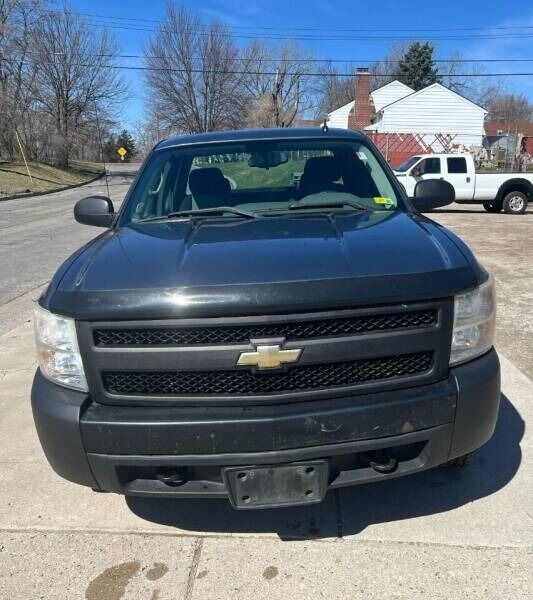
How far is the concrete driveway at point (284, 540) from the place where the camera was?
215 cm

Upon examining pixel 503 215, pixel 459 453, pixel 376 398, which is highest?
pixel 376 398

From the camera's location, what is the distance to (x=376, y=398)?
2051 millimetres

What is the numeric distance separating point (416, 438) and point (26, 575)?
68.3 inches

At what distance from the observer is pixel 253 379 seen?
201 cm

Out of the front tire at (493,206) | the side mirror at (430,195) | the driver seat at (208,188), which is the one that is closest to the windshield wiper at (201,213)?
the driver seat at (208,188)

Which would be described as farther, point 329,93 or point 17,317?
point 329,93

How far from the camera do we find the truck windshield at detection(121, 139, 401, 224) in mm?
3205

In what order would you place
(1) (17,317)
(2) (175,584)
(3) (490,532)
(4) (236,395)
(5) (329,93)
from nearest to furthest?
(4) (236,395)
(2) (175,584)
(3) (490,532)
(1) (17,317)
(5) (329,93)

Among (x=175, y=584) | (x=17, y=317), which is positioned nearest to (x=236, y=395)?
(x=175, y=584)

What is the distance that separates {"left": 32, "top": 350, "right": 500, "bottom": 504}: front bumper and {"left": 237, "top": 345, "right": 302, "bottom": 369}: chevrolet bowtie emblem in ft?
0.63

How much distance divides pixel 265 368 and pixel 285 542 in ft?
3.07

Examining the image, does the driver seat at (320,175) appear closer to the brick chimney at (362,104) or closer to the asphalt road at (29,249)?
the asphalt road at (29,249)

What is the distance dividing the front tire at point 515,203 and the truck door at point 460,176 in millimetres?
1111

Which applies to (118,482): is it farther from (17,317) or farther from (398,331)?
(17,317)
